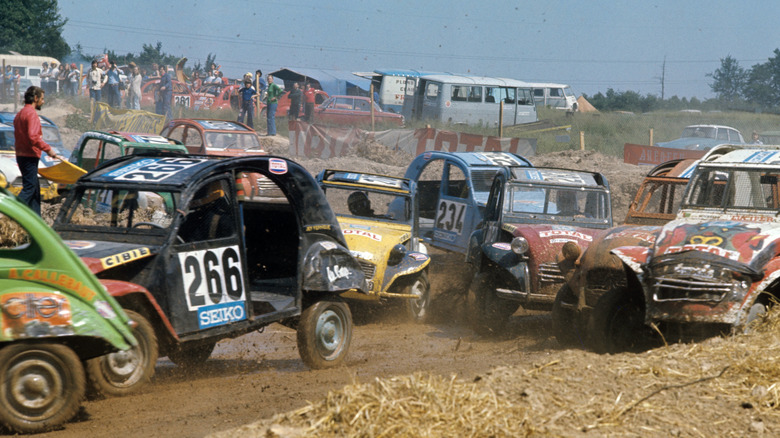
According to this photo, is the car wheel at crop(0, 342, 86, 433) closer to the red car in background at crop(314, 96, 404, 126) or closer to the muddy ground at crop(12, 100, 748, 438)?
the muddy ground at crop(12, 100, 748, 438)

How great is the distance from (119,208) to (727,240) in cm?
492

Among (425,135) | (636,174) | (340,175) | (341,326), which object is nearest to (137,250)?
(341,326)

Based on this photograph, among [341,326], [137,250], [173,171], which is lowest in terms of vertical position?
[341,326]

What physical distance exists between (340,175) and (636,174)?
12479 mm

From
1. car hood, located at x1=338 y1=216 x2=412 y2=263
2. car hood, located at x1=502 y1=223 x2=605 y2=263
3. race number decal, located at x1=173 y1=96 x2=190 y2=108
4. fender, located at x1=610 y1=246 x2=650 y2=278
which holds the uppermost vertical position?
race number decal, located at x1=173 y1=96 x2=190 y2=108

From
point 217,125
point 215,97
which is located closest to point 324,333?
point 217,125

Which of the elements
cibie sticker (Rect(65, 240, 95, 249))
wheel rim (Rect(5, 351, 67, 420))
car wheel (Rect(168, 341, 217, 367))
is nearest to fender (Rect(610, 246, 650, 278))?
car wheel (Rect(168, 341, 217, 367))

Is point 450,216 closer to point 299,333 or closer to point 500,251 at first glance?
point 500,251

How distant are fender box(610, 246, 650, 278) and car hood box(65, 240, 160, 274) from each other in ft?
12.8

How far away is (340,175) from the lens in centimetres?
1155

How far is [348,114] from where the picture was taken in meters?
33.1

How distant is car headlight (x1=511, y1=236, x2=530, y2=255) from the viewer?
31.3 ft

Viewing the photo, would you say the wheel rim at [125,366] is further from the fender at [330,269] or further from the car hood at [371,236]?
the car hood at [371,236]

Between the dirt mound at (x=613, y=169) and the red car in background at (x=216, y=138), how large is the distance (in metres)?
Result: 7.80
